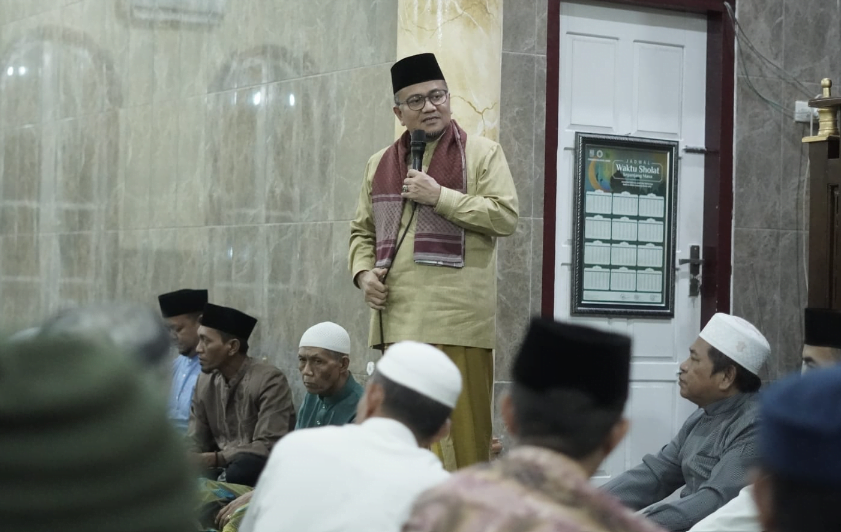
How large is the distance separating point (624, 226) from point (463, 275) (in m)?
2.14

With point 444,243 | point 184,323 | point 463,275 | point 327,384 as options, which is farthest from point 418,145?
point 184,323

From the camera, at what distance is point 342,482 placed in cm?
240

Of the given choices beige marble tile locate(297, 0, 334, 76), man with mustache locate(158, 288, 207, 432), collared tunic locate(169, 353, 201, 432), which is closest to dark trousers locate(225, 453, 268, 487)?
collared tunic locate(169, 353, 201, 432)

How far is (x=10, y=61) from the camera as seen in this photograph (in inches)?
375

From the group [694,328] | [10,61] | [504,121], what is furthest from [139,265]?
[694,328]

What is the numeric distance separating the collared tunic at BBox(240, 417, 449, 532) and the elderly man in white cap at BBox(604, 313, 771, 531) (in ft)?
5.66

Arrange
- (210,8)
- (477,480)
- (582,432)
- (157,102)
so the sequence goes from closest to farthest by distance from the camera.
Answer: (477,480), (582,432), (210,8), (157,102)

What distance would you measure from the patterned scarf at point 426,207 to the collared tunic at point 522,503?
2.80 metres

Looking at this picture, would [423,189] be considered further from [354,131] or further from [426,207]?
[354,131]

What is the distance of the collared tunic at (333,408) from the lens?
538 centimetres

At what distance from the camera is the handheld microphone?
4.39 metres

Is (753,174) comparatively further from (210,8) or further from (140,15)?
(140,15)

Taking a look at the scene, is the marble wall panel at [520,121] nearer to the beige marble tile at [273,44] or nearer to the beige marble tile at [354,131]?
the beige marble tile at [354,131]

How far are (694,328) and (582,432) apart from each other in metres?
4.84
